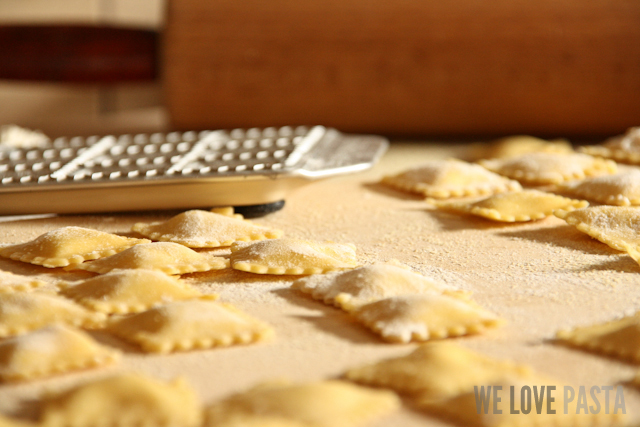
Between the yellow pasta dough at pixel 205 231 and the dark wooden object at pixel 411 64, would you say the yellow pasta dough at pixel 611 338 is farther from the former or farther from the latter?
the dark wooden object at pixel 411 64

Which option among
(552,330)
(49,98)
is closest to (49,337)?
(552,330)

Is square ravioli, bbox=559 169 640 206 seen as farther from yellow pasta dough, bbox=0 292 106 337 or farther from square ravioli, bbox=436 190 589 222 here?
yellow pasta dough, bbox=0 292 106 337

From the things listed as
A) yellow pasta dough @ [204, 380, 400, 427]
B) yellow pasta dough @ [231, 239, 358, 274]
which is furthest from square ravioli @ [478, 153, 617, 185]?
yellow pasta dough @ [204, 380, 400, 427]

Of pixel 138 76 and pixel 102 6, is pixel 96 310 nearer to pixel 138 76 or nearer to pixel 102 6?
pixel 138 76

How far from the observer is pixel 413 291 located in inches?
26.9

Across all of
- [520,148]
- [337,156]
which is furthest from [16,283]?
[520,148]

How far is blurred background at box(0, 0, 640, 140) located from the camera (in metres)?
1.80

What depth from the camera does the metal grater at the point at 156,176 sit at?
3.11ft

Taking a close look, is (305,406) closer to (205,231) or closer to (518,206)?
(205,231)

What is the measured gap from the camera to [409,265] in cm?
81

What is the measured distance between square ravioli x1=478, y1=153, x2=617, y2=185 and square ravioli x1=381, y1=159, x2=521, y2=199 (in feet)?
0.20

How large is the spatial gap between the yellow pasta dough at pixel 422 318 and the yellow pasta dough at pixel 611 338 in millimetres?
69

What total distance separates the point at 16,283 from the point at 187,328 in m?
0.25

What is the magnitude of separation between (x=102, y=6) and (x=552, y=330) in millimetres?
3595
